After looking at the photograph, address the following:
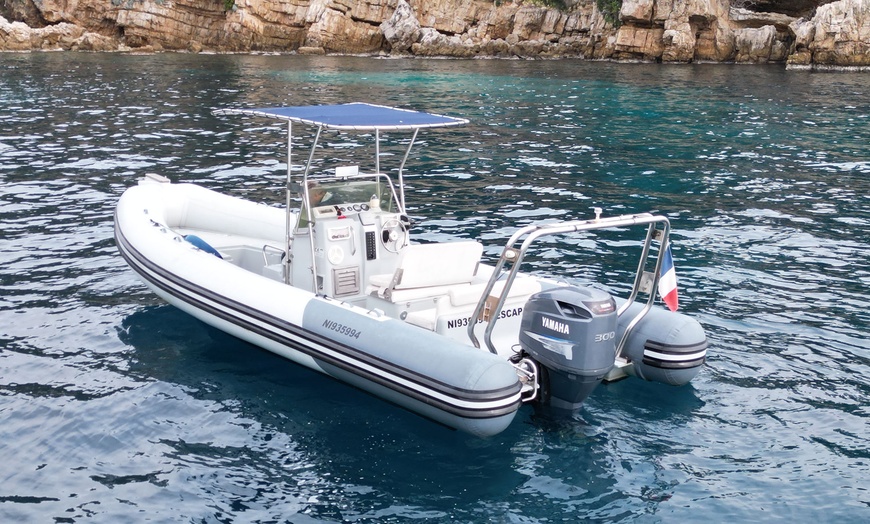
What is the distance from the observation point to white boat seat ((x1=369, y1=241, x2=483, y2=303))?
7477 mm

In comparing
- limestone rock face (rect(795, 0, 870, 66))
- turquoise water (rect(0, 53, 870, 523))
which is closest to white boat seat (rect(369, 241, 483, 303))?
turquoise water (rect(0, 53, 870, 523))

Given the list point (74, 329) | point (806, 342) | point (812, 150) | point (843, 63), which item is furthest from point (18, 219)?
point (843, 63)

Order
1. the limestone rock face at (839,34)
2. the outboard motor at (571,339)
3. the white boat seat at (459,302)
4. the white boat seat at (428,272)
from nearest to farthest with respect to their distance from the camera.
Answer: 1. the outboard motor at (571,339)
2. the white boat seat at (459,302)
3. the white boat seat at (428,272)
4. the limestone rock face at (839,34)

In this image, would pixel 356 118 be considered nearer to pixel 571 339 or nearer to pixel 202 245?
pixel 202 245

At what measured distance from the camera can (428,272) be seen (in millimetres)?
7594

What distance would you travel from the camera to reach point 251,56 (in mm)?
45094

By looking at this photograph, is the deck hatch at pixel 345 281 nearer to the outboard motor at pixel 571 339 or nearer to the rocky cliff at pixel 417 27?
the outboard motor at pixel 571 339

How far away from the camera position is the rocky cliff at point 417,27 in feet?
138

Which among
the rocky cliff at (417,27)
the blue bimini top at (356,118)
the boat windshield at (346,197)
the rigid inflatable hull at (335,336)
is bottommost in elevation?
the rigid inflatable hull at (335,336)

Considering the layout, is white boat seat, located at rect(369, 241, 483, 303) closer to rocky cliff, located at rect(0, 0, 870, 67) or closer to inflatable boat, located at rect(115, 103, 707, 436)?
inflatable boat, located at rect(115, 103, 707, 436)

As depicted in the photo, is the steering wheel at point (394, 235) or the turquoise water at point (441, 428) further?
the steering wheel at point (394, 235)

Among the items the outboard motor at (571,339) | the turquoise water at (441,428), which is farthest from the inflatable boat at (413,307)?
the turquoise water at (441,428)

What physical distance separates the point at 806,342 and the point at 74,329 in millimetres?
7268

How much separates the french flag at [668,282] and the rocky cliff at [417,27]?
3725 cm
